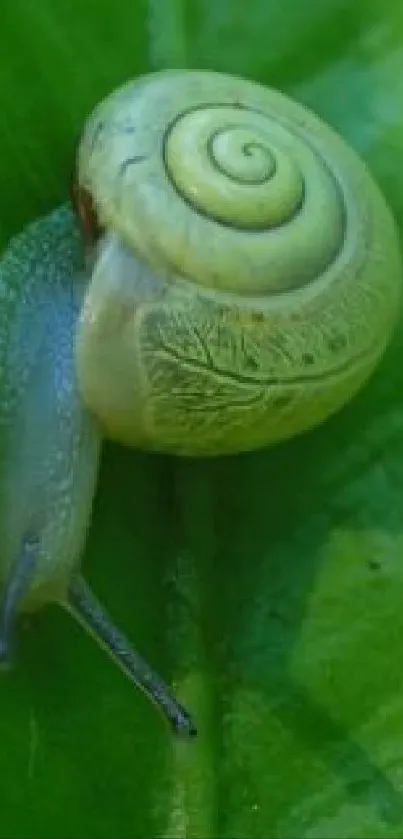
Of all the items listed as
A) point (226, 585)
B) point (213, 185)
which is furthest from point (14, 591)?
point (213, 185)

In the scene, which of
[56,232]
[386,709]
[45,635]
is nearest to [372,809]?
[386,709]

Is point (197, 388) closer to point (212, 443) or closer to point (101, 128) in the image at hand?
point (212, 443)

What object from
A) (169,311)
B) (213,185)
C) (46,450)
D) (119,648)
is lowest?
(119,648)

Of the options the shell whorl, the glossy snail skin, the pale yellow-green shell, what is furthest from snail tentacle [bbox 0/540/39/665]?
the shell whorl

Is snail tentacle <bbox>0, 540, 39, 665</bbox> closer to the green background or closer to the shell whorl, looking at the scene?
the green background

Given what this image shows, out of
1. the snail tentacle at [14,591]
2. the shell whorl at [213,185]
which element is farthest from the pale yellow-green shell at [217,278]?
the snail tentacle at [14,591]

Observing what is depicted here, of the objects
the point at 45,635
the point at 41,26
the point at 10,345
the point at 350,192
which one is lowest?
the point at 45,635

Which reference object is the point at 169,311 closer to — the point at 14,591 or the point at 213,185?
the point at 213,185
